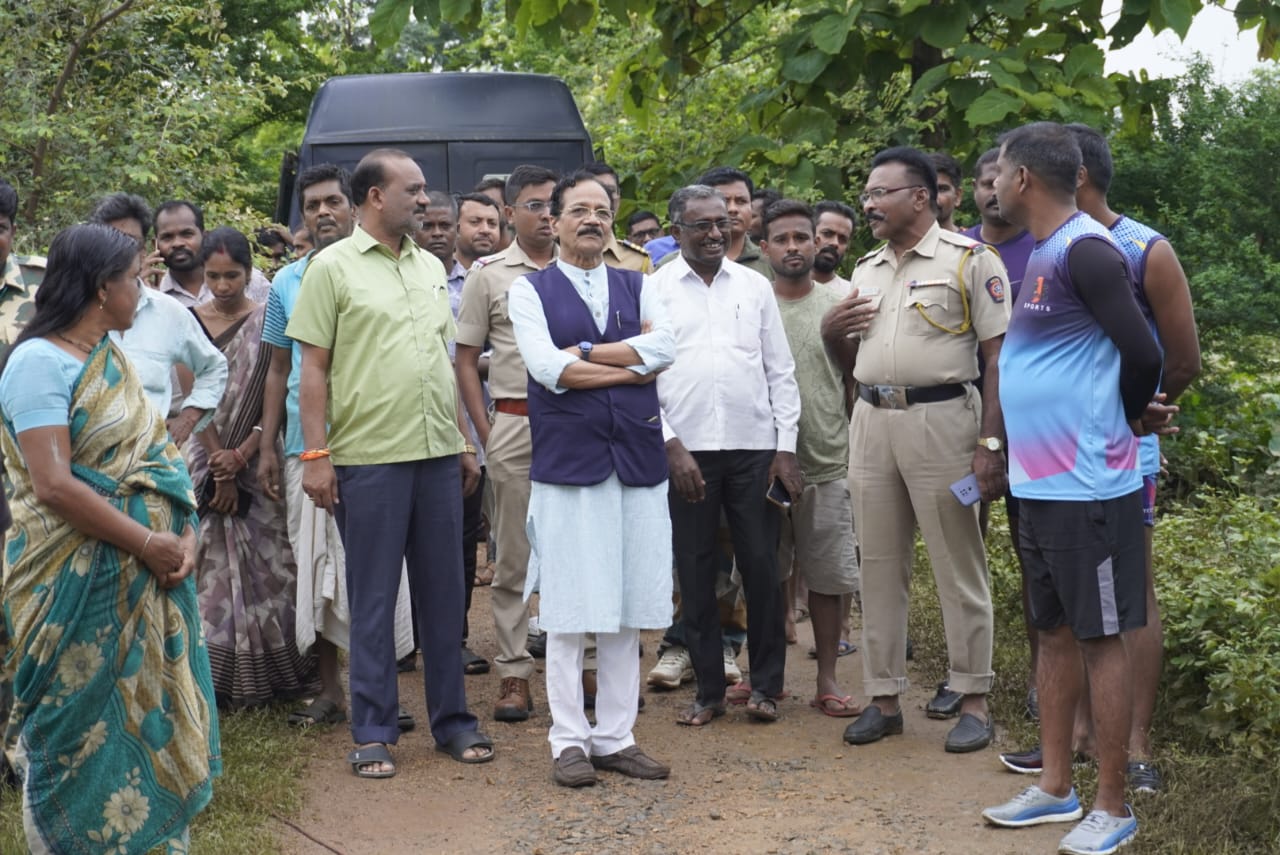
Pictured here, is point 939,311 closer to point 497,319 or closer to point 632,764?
point 497,319

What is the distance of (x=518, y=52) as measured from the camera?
22859mm

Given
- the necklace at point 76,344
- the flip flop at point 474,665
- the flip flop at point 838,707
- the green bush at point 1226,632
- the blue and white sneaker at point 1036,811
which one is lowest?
the flip flop at point 474,665

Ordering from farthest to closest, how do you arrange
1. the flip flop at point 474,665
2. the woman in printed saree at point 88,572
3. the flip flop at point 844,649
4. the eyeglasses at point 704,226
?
the flip flop at point 844,649 < the flip flop at point 474,665 < the eyeglasses at point 704,226 < the woman in printed saree at point 88,572

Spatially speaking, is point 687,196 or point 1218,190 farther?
point 1218,190

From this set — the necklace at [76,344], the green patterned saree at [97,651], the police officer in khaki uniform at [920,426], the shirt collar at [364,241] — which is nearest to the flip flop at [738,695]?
the police officer in khaki uniform at [920,426]

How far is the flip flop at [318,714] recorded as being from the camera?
20.4 feet

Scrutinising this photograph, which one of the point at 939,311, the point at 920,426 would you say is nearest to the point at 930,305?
the point at 939,311

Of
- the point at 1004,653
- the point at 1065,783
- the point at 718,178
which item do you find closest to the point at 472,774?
the point at 1065,783

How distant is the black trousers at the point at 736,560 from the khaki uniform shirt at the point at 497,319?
0.90 m

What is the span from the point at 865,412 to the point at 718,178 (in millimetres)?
1635

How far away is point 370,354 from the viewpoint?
559 centimetres

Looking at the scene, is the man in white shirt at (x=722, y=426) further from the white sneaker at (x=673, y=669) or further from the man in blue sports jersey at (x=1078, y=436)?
the man in blue sports jersey at (x=1078, y=436)

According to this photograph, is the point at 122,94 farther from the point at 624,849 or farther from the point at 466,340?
the point at 624,849

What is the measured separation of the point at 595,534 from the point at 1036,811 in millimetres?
1744
